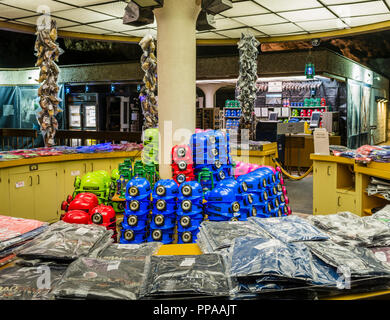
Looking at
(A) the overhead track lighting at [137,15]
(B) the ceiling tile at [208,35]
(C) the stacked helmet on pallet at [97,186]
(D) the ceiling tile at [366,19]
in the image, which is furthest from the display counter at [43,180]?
(D) the ceiling tile at [366,19]

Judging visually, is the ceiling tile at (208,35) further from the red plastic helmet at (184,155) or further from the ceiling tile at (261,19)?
the red plastic helmet at (184,155)

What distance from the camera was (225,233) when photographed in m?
2.01

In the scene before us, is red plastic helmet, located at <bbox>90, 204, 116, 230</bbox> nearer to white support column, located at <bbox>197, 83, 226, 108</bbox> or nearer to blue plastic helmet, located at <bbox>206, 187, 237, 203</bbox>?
blue plastic helmet, located at <bbox>206, 187, 237, 203</bbox>

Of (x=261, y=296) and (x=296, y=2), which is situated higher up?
(x=296, y=2)

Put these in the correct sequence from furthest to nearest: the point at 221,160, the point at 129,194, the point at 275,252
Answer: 1. the point at 221,160
2. the point at 129,194
3. the point at 275,252

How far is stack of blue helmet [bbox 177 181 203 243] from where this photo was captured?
10.8 feet

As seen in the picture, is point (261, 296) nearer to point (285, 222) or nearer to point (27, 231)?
point (285, 222)

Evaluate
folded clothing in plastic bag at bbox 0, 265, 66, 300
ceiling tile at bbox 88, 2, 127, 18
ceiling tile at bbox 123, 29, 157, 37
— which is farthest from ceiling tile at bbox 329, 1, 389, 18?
folded clothing in plastic bag at bbox 0, 265, 66, 300

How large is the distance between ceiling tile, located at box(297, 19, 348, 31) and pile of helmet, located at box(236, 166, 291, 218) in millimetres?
5251

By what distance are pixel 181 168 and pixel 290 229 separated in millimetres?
2011

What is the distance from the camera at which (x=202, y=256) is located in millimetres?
1690
